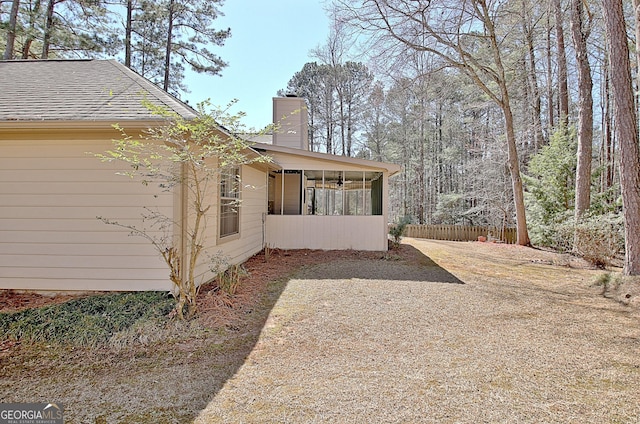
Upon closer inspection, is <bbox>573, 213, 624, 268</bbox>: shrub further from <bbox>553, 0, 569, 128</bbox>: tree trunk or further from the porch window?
<bbox>553, 0, 569, 128</bbox>: tree trunk

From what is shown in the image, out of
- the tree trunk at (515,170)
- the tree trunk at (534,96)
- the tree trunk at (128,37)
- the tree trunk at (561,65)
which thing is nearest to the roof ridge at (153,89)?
the tree trunk at (128,37)

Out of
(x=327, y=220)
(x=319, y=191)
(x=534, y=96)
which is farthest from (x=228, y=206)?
(x=534, y=96)

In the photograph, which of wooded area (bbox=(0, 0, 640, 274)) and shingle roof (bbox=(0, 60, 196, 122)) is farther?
wooded area (bbox=(0, 0, 640, 274))

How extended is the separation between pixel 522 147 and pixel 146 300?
1816 cm

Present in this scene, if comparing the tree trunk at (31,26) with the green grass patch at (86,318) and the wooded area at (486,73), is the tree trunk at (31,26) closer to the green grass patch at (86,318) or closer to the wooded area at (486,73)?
the wooded area at (486,73)

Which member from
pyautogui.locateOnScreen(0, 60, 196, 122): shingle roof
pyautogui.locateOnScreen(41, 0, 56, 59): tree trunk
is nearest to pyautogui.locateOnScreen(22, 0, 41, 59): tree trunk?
pyautogui.locateOnScreen(41, 0, 56, 59): tree trunk

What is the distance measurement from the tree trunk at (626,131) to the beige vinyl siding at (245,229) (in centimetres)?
669

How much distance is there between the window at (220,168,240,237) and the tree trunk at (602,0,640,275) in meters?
7.03

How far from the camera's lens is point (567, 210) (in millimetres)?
10602

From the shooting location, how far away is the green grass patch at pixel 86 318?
3254mm

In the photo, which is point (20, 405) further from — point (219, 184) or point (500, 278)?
point (500, 278)

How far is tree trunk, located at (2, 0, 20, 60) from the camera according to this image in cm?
990

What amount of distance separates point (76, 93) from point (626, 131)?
9.36 meters

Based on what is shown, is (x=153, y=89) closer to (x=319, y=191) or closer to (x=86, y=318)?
(x=86, y=318)
